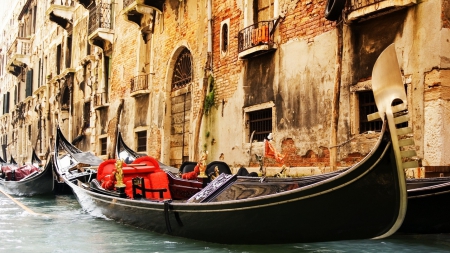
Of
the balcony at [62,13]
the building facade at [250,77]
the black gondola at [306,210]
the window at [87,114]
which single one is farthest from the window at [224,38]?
the balcony at [62,13]

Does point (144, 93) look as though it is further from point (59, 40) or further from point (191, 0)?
point (59, 40)

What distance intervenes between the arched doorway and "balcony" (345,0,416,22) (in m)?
4.50

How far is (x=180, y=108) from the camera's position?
11.0 metres

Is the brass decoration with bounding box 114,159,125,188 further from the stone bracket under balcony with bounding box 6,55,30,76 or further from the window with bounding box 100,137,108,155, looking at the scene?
the stone bracket under balcony with bounding box 6,55,30,76

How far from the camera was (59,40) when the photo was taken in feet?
62.6

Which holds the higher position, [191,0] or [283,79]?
[191,0]

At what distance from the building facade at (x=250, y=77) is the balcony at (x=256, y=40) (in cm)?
2

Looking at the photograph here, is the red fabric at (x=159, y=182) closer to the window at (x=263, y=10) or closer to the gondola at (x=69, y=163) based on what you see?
the window at (x=263, y=10)

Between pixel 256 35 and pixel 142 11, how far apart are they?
424 centimetres

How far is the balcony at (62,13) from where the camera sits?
55.9 feet

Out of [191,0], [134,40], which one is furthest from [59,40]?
[191,0]

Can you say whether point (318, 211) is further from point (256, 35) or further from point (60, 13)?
point (60, 13)

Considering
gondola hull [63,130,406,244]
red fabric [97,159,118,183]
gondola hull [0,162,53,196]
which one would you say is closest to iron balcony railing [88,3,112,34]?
gondola hull [0,162,53,196]

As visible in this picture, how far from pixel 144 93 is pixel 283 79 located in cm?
494
